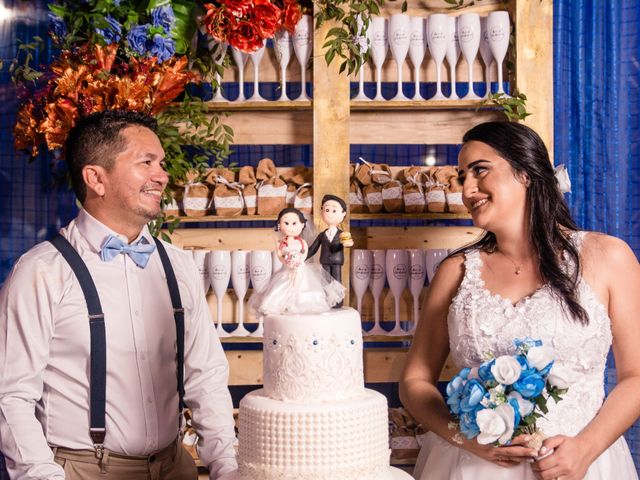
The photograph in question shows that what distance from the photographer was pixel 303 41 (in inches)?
118

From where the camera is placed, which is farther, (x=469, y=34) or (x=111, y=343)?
(x=469, y=34)

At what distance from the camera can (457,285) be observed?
224cm

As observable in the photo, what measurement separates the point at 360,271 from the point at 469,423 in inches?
53.7

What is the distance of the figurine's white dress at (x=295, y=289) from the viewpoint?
1.85 metres

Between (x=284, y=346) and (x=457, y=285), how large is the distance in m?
0.67

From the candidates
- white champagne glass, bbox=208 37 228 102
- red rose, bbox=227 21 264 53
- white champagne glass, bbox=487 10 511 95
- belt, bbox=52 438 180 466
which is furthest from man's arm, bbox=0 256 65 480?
white champagne glass, bbox=487 10 511 95

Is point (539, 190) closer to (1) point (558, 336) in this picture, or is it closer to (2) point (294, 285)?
(1) point (558, 336)

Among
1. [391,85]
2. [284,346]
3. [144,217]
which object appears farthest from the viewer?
[391,85]

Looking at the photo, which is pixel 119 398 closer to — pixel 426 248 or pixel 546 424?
pixel 546 424

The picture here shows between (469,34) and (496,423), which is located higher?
(469,34)

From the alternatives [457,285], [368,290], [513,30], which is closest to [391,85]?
[513,30]

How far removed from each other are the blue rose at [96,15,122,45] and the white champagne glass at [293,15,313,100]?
2.05ft

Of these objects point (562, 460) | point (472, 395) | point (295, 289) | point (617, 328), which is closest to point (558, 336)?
point (617, 328)

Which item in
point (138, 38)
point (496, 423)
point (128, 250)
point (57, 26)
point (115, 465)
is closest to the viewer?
point (496, 423)
